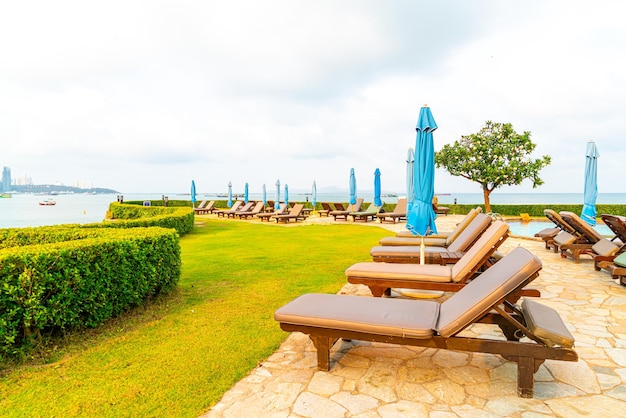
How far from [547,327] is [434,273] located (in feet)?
5.64

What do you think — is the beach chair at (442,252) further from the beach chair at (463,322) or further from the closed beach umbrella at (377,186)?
the closed beach umbrella at (377,186)

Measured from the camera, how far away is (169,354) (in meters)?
3.22

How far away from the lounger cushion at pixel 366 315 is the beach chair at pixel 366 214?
15.6m

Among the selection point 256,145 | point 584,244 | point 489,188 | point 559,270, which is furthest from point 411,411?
point 256,145

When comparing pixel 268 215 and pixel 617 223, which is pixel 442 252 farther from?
pixel 268 215

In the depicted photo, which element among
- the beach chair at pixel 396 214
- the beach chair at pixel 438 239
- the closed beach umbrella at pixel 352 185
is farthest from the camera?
the closed beach umbrella at pixel 352 185

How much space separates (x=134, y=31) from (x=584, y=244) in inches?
582

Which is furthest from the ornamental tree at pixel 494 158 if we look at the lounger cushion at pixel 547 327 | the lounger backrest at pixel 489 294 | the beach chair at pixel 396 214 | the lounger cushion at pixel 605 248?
the lounger backrest at pixel 489 294

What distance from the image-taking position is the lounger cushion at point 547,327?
2275 mm

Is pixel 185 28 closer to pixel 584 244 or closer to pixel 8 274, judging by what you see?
pixel 8 274

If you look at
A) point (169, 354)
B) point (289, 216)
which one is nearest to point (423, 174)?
point (169, 354)

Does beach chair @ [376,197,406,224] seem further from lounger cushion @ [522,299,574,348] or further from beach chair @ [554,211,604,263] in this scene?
lounger cushion @ [522,299,574,348]

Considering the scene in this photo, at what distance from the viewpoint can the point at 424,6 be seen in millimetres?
9992

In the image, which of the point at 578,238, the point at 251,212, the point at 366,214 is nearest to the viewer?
the point at 578,238
